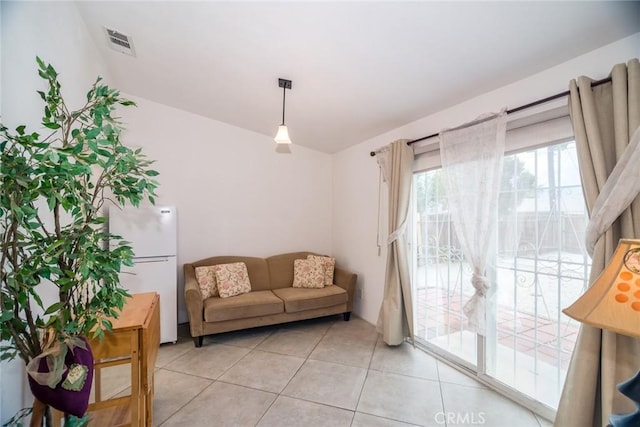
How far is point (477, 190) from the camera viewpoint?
222 centimetres

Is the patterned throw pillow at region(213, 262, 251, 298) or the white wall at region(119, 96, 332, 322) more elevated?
the white wall at region(119, 96, 332, 322)

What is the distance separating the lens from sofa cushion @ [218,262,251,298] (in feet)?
10.7

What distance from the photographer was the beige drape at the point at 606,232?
1.40 metres

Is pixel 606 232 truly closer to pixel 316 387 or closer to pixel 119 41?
pixel 316 387

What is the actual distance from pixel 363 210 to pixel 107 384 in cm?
312

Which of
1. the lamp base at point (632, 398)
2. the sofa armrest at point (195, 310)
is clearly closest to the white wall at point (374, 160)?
the lamp base at point (632, 398)

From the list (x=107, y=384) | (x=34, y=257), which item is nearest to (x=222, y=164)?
(x=107, y=384)

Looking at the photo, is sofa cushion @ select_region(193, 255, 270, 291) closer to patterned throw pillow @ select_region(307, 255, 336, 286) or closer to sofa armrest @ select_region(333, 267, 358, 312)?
patterned throw pillow @ select_region(307, 255, 336, 286)

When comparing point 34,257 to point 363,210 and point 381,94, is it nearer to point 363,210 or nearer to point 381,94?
point 381,94

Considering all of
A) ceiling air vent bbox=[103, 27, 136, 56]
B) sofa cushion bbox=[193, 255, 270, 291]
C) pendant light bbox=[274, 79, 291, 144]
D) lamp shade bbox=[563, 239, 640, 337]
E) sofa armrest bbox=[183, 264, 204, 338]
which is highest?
ceiling air vent bbox=[103, 27, 136, 56]

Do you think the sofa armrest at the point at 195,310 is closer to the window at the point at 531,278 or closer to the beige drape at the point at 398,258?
the beige drape at the point at 398,258

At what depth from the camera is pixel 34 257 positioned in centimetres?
89

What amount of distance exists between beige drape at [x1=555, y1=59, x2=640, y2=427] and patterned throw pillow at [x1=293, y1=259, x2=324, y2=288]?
2.53 m

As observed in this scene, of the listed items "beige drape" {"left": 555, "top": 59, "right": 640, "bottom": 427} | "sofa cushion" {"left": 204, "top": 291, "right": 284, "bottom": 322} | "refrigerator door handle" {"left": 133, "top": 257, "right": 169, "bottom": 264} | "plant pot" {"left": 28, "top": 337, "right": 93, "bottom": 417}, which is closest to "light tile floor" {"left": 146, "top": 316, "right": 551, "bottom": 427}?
"sofa cushion" {"left": 204, "top": 291, "right": 284, "bottom": 322}
